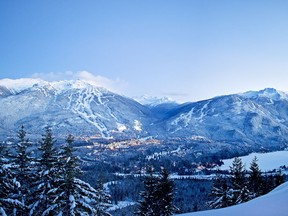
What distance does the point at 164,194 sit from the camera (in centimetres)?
3844

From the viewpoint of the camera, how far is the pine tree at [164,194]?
125ft

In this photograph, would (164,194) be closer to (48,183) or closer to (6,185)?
(48,183)

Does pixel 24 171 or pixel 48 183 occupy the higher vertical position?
pixel 24 171

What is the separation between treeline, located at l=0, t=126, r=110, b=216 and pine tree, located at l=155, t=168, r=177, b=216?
1384 centimetres

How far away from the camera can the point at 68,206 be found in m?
25.2

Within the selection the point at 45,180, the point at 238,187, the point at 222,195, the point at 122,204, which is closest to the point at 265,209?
the point at 45,180

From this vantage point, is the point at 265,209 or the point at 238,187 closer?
the point at 265,209

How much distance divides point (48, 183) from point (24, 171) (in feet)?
7.44

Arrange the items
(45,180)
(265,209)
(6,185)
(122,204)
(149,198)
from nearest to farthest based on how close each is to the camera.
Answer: (265,209) → (6,185) → (45,180) → (149,198) → (122,204)

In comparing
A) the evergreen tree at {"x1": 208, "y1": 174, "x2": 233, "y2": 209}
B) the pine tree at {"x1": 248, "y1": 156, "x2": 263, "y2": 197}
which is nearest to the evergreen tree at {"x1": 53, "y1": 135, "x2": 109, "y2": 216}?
the evergreen tree at {"x1": 208, "y1": 174, "x2": 233, "y2": 209}

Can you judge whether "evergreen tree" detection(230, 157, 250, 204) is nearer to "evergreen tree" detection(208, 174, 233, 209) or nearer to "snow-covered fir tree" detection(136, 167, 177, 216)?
"evergreen tree" detection(208, 174, 233, 209)

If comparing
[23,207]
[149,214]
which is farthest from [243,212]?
[149,214]

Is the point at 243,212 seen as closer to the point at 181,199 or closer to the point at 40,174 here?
Result: the point at 40,174

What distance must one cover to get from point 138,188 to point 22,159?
6455 inches
